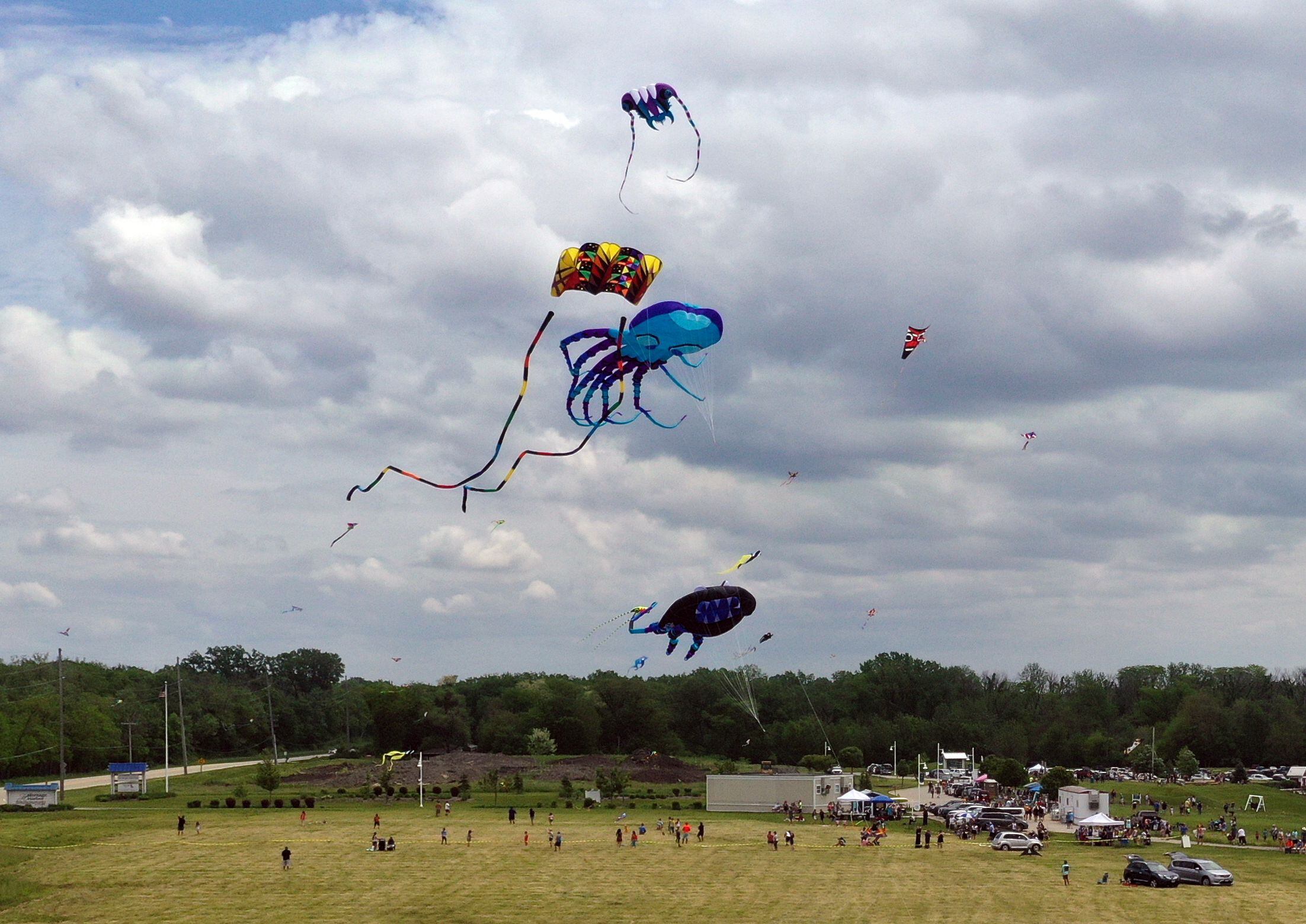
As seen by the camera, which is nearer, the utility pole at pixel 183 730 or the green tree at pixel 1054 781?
the green tree at pixel 1054 781

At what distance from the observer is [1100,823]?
174ft

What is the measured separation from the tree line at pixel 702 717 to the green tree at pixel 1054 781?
77.8 feet

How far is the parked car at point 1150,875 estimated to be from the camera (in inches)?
1639

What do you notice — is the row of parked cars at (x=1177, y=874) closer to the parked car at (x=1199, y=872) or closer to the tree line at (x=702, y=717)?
the parked car at (x=1199, y=872)

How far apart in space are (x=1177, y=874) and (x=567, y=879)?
63.3ft

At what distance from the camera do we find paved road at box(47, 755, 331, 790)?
84.8m

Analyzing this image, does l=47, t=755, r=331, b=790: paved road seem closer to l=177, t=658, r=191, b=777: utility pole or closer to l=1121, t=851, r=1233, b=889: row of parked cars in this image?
l=177, t=658, r=191, b=777: utility pole

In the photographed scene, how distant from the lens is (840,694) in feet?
414

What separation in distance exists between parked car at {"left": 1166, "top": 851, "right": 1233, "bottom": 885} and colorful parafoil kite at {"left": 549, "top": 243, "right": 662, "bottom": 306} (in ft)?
84.1

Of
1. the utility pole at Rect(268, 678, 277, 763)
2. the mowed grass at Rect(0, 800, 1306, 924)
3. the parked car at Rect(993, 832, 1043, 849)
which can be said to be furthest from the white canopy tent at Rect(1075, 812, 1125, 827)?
the utility pole at Rect(268, 678, 277, 763)

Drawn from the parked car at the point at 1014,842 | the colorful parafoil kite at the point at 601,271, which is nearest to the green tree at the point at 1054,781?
the parked car at the point at 1014,842

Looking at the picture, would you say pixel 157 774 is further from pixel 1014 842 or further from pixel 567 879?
pixel 1014 842

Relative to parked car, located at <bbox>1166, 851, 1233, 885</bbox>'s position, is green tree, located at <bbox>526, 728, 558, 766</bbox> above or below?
above

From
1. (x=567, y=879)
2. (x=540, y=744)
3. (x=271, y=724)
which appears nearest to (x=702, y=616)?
(x=567, y=879)
